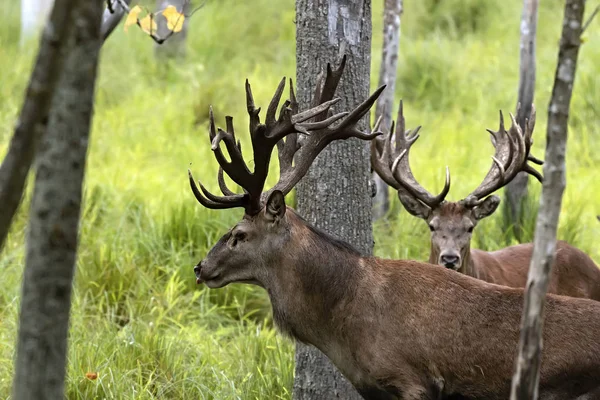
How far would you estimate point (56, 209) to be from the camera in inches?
112

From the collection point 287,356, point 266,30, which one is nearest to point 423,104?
point 266,30

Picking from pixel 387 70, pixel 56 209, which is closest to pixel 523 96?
pixel 387 70

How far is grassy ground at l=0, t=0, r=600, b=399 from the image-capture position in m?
6.13

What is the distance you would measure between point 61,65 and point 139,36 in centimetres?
1272

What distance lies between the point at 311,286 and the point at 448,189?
203 centimetres

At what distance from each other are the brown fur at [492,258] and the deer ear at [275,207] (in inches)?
80.9

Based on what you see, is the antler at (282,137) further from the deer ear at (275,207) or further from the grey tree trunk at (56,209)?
the grey tree trunk at (56,209)

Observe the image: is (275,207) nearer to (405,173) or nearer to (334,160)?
(334,160)

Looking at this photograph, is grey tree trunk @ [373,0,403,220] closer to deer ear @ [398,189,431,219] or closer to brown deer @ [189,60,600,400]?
deer ear @ [398,189,431,219]

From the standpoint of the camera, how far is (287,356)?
20.2ft

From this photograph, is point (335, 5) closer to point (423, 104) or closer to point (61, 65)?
point (61, 65)

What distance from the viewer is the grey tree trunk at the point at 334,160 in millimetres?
5457

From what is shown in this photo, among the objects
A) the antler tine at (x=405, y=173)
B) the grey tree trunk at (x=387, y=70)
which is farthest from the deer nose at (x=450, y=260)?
the grey tree trunk at (x=387, y=70)

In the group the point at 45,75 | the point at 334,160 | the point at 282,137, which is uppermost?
the point at 45,75
